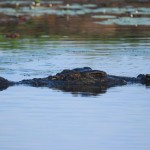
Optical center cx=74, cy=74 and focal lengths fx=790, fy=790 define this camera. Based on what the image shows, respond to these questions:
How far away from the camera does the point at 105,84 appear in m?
20.6

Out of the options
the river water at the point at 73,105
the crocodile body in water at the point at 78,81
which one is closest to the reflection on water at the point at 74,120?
the river water at the point at 73,105

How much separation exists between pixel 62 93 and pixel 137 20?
85.7 feet

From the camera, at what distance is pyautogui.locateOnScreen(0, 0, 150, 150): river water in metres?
13.9

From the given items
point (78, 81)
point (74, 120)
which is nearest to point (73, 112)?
point (74, 120)

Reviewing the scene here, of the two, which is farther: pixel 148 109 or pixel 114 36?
pixel 114 36

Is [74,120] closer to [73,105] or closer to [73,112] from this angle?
[73,112]

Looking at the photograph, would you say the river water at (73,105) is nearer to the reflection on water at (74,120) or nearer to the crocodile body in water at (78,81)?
the reflection on water at (74,120)

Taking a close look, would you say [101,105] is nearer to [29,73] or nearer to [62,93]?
[62,93]

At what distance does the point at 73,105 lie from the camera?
688 inches

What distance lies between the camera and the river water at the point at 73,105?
1395cm

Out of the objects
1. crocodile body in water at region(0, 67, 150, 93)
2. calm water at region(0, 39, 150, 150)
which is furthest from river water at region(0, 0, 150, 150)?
crocodile body in water at region(0, 67, 150, 93)

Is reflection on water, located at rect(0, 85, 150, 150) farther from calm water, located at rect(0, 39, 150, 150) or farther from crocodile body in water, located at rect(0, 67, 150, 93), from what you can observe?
crocodile body in water, located at rect(0, 67, 150, 93)

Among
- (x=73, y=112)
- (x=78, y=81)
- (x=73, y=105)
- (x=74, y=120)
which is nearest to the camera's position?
(x=74, y=120)

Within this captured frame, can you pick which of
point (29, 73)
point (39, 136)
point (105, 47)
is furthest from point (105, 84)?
point (105, 47)
